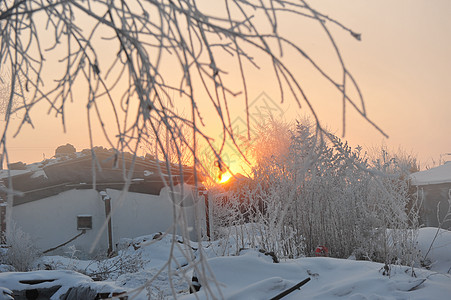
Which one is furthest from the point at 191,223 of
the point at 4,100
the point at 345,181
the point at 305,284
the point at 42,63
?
the point at 42,63

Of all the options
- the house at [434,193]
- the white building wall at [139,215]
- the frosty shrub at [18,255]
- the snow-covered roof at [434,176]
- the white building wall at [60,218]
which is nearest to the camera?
the frosty shrub at [18,255]

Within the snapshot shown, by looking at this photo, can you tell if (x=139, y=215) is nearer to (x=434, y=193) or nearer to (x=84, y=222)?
(x=84, y=222)

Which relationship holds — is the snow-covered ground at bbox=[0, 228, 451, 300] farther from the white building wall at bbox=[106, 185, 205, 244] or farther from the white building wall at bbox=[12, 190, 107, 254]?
the white building wall at bbox=[106, 185, 205, 244]

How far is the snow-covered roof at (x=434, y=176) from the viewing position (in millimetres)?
20812

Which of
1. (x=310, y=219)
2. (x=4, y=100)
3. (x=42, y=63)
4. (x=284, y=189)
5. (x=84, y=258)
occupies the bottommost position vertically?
(x=84, y=258)

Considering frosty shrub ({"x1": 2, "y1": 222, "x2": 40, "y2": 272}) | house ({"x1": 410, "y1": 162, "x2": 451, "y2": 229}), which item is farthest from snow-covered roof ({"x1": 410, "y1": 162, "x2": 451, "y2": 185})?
frosty shrub ({"x1": 2, "y1": 222, "x2": 40, "y2": 272})

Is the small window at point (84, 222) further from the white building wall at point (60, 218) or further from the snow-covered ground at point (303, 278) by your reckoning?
the snow-covered ground at point (303, 278)

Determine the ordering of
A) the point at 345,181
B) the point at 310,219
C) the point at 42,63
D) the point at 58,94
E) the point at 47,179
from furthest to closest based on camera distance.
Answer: the point at 47,179 → the point at 345,181 → the point at 310,219 → the point at 42,63 → the point at 58,94

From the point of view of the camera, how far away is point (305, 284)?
4762 millimetres

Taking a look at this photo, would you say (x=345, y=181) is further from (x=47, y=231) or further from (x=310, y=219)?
(x=47, y=231)

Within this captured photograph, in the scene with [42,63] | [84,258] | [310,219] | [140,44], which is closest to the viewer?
[140,44]

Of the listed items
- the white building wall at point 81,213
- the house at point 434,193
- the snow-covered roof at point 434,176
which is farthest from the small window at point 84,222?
the house at point 434,193

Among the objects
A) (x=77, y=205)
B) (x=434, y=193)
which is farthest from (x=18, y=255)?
(x=434, y=193)

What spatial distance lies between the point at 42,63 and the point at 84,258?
13.3m
